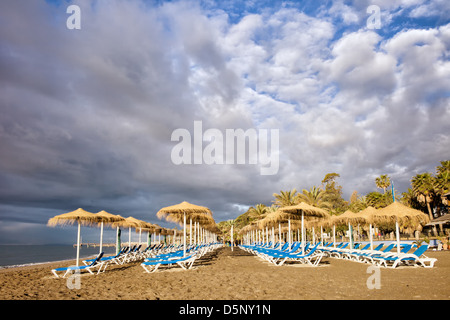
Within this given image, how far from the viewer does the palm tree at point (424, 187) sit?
3194 centimetres

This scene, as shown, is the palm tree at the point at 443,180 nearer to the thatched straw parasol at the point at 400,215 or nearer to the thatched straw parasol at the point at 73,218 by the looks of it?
the thatched straw parasol at the point at 400,215

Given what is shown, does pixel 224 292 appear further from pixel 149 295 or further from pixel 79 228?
pixel 79 228

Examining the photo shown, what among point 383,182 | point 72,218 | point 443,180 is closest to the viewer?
point 72,218

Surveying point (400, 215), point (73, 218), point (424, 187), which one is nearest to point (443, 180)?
point (424, 187)

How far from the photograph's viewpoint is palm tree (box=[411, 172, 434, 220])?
31.9 m

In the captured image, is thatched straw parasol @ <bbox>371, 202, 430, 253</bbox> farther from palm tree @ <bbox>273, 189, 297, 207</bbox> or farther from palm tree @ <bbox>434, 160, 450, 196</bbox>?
palm tree @ <bbox>434, 160, 450, 196</bbox>

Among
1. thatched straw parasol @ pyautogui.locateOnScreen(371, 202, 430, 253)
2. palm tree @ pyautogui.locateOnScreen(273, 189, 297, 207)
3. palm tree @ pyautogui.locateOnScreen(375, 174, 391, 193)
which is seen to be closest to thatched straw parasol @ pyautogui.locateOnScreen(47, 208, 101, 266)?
thatched straw parasol @ pyautogui.locateOnScreen(371, 202, 430, 253)

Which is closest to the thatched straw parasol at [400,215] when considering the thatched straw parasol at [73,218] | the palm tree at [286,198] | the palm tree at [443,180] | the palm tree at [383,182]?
the thatched straw parasol at [73,218]

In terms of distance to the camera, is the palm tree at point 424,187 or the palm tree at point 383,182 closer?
the palm tree at point 424,187

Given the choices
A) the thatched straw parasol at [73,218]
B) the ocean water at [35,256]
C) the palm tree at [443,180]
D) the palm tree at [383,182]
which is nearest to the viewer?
the thatched straw parasol at [73,218]

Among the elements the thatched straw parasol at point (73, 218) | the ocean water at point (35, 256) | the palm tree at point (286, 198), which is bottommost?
the ocean water at point (35, 256)

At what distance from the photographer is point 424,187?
32094 millimetres

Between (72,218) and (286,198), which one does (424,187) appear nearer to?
(286,198)
